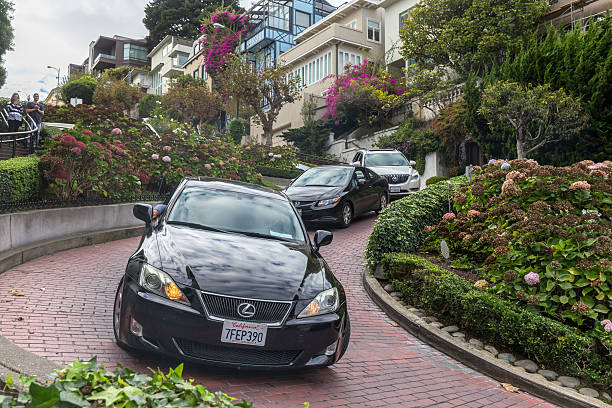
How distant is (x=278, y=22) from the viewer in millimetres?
50594

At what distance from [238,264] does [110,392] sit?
2.29 meters

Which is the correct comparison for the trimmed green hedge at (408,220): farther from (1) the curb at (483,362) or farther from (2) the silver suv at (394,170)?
(2) the silver suv at (394,170)

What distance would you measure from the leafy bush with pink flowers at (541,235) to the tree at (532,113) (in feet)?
31.6

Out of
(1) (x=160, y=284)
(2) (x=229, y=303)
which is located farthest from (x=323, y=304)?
Result: (1) (x=160, y=284)

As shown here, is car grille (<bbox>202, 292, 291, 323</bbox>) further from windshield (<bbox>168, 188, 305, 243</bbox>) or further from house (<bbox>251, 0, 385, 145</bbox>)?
house (<bbox>251, 0, 385, 145</bbox>)

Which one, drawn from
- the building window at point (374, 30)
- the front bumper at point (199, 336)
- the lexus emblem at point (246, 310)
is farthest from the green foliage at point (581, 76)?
the building window at point (374, 30)

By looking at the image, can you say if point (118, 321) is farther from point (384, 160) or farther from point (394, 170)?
point (384, 160)

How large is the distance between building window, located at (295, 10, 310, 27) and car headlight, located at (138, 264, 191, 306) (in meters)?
49.3

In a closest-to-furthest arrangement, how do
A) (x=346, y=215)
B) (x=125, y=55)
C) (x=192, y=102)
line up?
(x=346, y=215)
(x=192, y=102)
(x=125, y=55)

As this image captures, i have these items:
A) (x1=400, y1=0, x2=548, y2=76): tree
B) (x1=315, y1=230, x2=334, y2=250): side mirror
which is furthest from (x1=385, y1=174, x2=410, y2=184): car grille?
(x1=315, y1=230, x2=334, y2=250): side mirror

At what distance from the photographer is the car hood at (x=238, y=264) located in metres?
4.34

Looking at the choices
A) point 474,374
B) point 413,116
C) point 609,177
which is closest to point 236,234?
point 474,374

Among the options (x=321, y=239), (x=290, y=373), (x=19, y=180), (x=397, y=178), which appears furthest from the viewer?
(x=397, y=178)

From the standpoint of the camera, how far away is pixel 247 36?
53969mm
